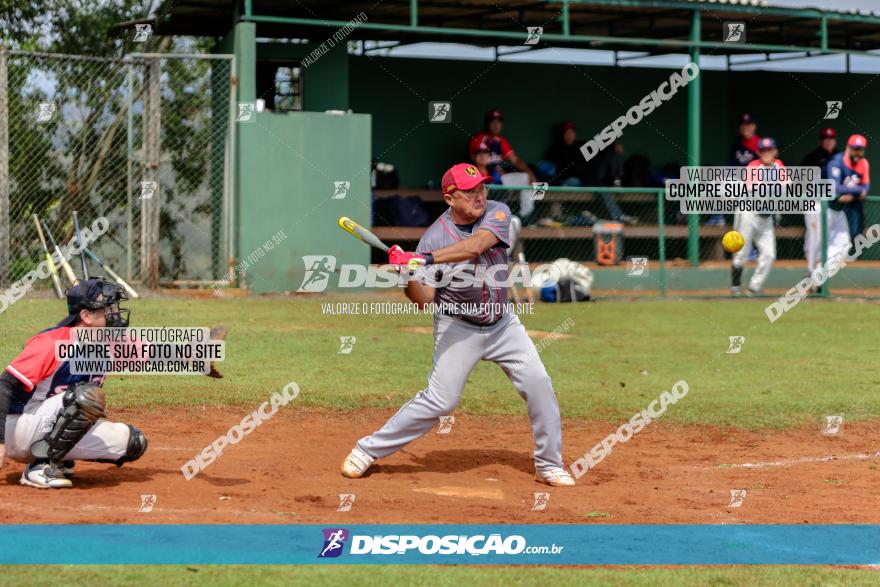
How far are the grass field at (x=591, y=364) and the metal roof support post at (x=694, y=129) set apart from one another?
11.8 feet

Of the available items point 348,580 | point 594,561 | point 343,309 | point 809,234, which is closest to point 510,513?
point 594,561

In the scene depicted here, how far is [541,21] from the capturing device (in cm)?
2256

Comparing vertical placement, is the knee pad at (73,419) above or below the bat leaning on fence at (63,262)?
below

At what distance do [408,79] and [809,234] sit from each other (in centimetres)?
844

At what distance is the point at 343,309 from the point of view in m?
17.1

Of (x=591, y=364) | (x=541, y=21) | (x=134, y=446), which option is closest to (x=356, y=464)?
(x=134, y=446)

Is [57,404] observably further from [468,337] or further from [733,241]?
[733,241]

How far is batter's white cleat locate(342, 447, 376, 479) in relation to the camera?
7.84 metres

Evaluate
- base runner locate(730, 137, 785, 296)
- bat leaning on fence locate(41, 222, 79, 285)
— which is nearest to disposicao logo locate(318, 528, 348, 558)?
bat leaning on fence locate(41, 222, 79, 285)

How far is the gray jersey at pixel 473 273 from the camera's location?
766 cm

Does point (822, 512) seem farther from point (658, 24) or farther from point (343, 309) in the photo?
point (658, 24)

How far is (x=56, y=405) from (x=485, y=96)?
18.9 metres

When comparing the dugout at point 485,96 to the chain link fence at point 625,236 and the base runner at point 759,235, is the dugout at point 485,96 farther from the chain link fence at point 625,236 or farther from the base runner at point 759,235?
the base runner at point 759,235

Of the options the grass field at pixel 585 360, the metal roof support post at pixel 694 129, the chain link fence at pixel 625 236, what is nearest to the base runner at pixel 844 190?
the chain link fence at pixel 625 236
